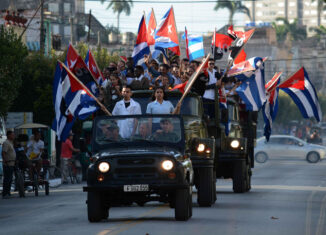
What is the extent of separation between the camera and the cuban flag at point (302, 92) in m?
29.6

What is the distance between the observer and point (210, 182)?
60.7 ft

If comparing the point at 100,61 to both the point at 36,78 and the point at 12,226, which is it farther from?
the point at 12,226

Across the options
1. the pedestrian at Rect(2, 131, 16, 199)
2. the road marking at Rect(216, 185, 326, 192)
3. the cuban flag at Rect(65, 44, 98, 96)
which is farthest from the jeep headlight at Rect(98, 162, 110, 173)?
the road marking at Rect(216, 185, 326, 192)

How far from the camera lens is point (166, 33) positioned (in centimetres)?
2861

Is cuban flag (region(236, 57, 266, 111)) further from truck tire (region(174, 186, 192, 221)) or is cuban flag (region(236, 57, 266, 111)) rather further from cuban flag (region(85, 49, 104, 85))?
truck tire (region(174, 186, 192, 221))

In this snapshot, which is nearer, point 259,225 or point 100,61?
point 259,225

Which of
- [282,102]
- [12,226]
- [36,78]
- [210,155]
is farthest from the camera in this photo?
[282,102]

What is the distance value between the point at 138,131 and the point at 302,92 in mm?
14401

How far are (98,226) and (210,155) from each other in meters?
3.78

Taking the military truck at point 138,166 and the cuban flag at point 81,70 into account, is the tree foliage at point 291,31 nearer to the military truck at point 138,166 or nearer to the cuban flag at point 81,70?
the cuban flag at point 81,70

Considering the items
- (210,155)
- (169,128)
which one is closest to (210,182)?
(210,155)

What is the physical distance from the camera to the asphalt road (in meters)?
14.6

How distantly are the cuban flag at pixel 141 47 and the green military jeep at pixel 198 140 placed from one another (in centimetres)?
748

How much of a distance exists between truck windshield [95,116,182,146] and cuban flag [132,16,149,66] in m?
10.4
